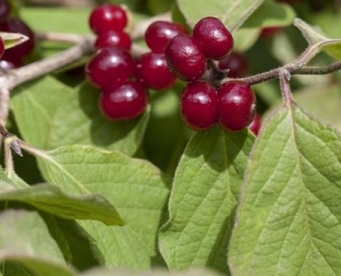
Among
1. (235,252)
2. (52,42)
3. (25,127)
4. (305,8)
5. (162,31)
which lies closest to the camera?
(235,252)

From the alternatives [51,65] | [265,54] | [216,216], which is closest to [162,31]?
[51,65]

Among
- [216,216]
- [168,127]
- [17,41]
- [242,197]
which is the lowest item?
[168,127]

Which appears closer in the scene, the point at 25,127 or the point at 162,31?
the point at 162,31

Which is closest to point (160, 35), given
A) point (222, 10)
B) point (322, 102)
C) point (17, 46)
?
point (222, 10)

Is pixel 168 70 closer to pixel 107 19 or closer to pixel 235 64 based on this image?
pixel 107 19

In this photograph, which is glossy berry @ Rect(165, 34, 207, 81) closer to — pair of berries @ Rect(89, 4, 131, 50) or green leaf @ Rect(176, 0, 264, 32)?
green leaf @ Rect(176, 0, 264, 32)

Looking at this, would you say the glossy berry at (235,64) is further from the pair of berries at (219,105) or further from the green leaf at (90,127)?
the pair of berries at (219,105)

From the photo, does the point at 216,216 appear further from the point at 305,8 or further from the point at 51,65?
the point at 305,8
